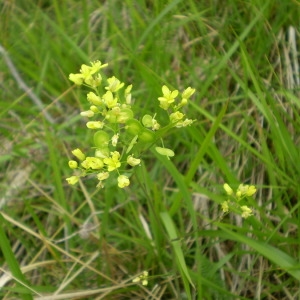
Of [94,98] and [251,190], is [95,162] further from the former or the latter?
[251,190]

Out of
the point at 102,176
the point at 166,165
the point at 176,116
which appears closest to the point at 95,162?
the point at 102,176

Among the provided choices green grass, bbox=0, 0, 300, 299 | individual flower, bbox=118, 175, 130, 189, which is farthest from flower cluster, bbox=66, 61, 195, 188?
green grass, bbox=0, 0, 300, 299

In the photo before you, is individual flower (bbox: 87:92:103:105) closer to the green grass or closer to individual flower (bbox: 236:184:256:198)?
the green grass

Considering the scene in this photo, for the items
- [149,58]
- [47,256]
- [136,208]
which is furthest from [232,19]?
[47,256]


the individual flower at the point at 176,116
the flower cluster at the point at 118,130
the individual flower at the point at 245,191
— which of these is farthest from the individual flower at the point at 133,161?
the individual flower at the point at 245,191

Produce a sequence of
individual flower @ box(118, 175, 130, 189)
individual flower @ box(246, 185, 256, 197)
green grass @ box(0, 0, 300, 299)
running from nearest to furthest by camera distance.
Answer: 1. individual flower @ box(118, 175, 130, 189)
2. individual flower @ box(246, 185, 256, 197)
3. green grass @ box(0, 0, 300, 299)

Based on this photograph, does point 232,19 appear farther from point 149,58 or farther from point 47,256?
point 47,256
